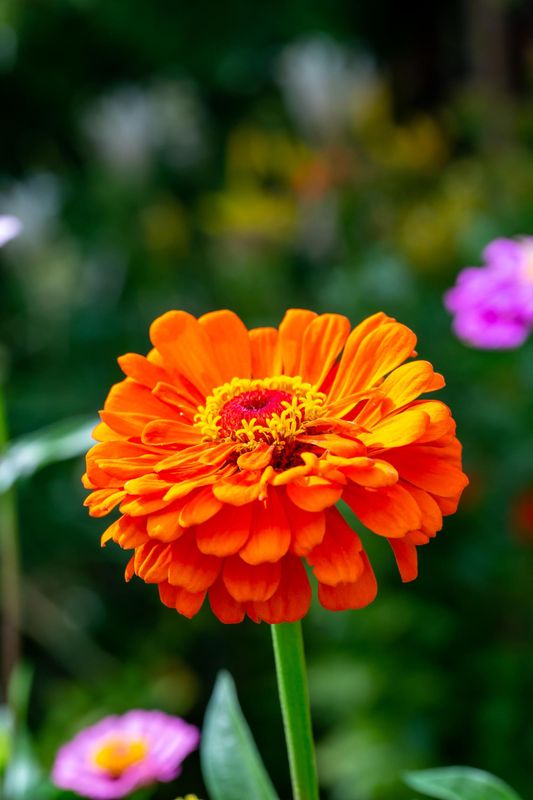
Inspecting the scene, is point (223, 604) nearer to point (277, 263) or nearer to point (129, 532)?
point (129, 532)

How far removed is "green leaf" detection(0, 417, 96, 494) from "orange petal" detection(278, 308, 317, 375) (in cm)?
18

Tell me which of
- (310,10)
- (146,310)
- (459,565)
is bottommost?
(459,565)

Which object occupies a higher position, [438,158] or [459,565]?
[438,158]

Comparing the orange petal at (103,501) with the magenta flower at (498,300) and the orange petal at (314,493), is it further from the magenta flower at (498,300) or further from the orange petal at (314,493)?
the magenta flower at (498,300)

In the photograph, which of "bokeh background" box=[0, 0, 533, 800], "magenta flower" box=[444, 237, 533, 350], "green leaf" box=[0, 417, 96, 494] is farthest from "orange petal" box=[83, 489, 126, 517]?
"bokeh background" box=[0, 0, 533, 800]

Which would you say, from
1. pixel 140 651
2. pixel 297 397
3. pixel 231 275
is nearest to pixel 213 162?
pixel 231 275

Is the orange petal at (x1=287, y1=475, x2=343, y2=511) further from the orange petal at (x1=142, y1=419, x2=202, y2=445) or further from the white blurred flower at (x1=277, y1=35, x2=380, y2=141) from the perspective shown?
the white blurred flower at (x1=277, y1=35, x2=380, y2=141)

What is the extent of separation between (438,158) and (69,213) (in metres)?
0.85

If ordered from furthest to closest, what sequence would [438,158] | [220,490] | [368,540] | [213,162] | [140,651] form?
[213,162] → [438,158] → [140,651] → [368,540] → [220,490]

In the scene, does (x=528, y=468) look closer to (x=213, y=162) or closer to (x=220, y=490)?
(x=220, y=490)

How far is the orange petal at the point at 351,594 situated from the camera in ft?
1.20

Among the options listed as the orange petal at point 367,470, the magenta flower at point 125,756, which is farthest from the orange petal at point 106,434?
the magenta flower at point 125,756

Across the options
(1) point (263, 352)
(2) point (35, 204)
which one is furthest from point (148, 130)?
(1) point (263, 352)

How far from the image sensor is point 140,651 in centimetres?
183
